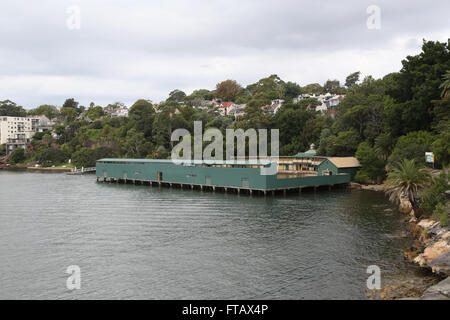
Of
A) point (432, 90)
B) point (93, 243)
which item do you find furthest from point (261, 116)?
point (93, 243)

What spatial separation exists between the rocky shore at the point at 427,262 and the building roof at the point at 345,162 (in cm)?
2740

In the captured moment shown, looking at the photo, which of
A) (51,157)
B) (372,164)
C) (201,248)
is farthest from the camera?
(51,157)

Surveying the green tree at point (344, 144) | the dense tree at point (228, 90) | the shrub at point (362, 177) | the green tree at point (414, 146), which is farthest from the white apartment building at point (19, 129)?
the green tree at point (414, 146)

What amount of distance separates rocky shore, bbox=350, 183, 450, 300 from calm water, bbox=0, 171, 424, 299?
0.96 metres

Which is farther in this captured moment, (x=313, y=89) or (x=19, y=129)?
(x=19, y=129)

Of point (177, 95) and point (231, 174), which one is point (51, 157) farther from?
point (231, 174)

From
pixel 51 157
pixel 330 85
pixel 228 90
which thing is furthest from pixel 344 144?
pixel 228 90

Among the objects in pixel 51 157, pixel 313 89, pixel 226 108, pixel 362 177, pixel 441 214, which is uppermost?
pixel 313 89

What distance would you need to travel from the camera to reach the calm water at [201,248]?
19.7 meters

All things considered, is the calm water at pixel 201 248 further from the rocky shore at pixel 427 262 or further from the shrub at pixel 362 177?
the shrub at pixel 362 177

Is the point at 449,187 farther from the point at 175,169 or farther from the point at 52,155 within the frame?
the point at 52,155

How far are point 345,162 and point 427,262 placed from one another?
131 ft

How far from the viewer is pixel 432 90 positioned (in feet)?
168

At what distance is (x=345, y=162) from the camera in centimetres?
6053
